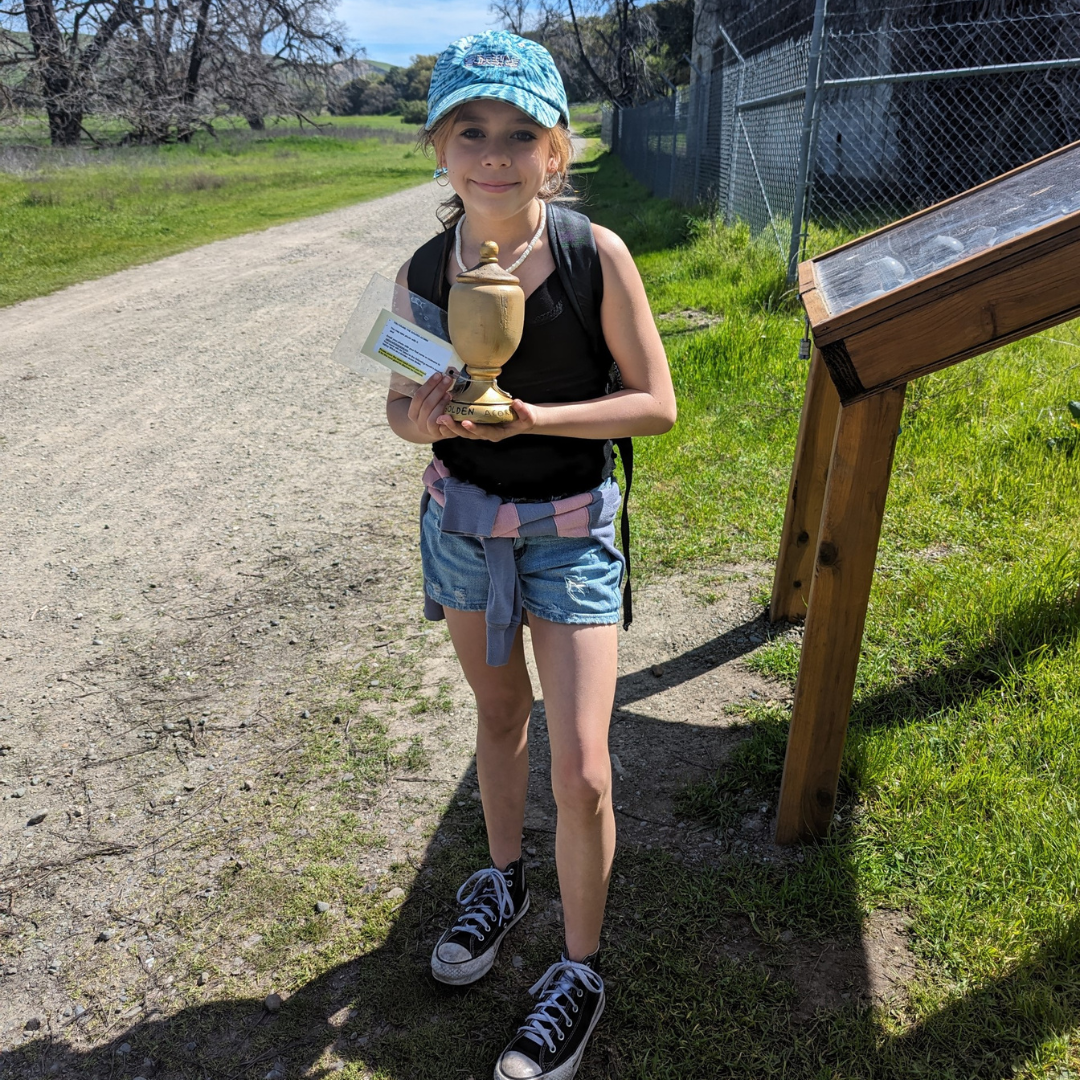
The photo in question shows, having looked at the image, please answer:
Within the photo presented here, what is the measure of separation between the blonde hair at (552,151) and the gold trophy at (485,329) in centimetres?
30

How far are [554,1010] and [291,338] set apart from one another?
700 cm

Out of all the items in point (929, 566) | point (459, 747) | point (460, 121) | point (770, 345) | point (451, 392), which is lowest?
point (459, 747)

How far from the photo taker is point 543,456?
1.85 meters

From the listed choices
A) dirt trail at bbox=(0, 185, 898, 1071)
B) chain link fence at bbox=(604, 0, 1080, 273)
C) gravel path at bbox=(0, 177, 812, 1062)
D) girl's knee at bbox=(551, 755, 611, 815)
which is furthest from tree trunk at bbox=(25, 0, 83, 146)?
girl's knee at bbox=(551, 755, 611, 815)

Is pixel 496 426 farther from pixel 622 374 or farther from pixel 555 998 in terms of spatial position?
pixel 555 998

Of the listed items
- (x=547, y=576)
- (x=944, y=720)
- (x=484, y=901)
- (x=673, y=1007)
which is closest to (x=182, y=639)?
(x=484, y=901)

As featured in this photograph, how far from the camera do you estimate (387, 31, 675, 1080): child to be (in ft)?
5.66

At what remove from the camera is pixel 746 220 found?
10219 millimetres

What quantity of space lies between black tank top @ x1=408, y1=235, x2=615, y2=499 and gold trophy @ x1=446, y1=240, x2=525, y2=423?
0.42 feet

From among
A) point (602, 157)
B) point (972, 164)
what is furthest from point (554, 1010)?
point (602, 157)

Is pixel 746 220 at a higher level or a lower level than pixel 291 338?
A: higher

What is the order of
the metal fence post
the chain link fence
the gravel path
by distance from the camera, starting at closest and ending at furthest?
the gravel path
the metal fence post
the chain link fence

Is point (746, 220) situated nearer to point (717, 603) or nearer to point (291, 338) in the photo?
point (291, 338)

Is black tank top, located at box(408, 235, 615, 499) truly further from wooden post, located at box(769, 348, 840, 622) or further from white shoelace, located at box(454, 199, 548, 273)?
wooden post, located at box(769, 348, 840, 622)
